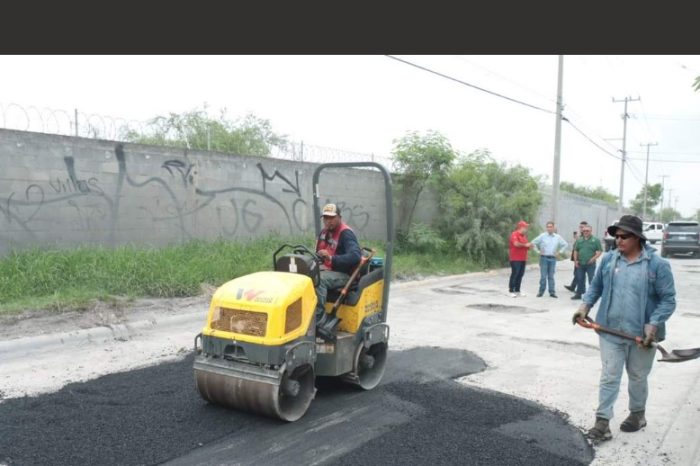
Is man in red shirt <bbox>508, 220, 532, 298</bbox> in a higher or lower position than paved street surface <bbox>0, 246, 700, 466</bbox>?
higher

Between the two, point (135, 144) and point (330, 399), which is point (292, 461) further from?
point (135, 144)

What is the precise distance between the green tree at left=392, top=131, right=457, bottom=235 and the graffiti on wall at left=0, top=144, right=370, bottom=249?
3.77 meters

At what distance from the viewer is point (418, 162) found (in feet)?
52.4

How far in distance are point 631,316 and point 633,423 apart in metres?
0.88

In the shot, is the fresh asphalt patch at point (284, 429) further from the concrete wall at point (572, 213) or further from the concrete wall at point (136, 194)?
the concrete wall at point (572, 213)

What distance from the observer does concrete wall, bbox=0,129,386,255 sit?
8453 mm

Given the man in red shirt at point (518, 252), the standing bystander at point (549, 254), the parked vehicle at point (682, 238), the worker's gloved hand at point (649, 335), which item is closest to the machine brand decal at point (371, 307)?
the worker's gloved hand at point (649, 335)

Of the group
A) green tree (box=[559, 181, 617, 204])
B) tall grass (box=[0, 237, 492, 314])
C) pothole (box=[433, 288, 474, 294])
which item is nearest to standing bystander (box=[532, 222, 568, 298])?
pothole (box=[433, 288, 474, 294])

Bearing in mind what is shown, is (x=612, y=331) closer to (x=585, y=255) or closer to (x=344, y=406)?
(x=344, y=406)

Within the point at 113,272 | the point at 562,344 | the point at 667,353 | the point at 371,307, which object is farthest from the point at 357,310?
the point at 113,272

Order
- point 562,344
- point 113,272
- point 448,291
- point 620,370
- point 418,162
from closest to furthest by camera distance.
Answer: point 620,370
point 562,344
point 113,272
point 448,291
point 418,162

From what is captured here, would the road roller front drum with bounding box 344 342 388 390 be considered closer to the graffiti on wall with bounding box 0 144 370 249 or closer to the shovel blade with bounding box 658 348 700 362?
the shovel blade with bounding box 658 348 700 362

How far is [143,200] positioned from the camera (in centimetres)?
1004

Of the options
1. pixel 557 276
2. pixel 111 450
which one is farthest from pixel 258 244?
pixel 557 276
